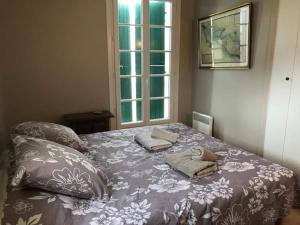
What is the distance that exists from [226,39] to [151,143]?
173 cm

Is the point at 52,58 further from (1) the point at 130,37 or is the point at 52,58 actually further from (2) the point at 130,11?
(2) the point at 130,11

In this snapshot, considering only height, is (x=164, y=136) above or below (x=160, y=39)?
below

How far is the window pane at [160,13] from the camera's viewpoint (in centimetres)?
336

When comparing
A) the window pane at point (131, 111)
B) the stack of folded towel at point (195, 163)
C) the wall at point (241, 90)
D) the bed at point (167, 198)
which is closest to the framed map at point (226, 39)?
the wall at point (241, 90)

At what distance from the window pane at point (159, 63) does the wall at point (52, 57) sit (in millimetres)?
719

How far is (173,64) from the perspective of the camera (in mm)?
3580

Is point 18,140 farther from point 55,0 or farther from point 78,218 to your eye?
point 55,0

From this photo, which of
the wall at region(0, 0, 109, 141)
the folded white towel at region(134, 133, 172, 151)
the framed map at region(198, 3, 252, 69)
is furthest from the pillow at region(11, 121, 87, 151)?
the framed map at region(198, 3, 252, 69)

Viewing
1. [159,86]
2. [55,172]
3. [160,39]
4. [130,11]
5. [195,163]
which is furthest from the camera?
[159,86]

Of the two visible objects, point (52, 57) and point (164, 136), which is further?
point (52, 57)

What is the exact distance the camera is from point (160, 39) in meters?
3.49

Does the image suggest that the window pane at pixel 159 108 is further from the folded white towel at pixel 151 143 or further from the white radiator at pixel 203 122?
the folded white towel at pixel 151 143

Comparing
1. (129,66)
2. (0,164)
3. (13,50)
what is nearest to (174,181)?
(0,164)

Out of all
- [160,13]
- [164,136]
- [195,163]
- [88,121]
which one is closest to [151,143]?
[164,136]
